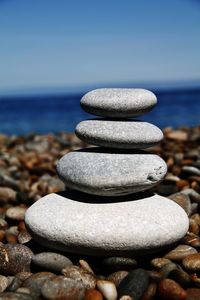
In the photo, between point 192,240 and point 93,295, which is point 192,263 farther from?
point 93,295

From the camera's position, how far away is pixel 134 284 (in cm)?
382

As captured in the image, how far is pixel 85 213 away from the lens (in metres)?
4.45

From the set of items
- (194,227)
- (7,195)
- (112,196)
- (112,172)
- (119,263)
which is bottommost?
(7,195)

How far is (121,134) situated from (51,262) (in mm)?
1351

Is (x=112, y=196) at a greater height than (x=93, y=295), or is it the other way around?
(x=112, y=196)

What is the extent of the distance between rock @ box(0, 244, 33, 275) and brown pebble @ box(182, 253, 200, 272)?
4.51 feet

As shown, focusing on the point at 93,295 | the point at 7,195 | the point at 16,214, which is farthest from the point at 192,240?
the point at 7,195

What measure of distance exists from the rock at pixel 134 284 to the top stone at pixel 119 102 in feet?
5.15

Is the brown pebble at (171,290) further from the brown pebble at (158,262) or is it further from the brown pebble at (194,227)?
the brown pebble at (194,227)

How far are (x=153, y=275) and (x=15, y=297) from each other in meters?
1.12

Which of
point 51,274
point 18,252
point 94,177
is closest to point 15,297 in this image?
point 51,274

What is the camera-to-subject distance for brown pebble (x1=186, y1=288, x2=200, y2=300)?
374 cm

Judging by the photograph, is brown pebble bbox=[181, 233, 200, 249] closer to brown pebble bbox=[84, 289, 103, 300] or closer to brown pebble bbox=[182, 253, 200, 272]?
brown pebble bbox=[182, 253, 200, 272]

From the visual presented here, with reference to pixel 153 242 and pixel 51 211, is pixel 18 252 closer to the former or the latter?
pixel 51 211
